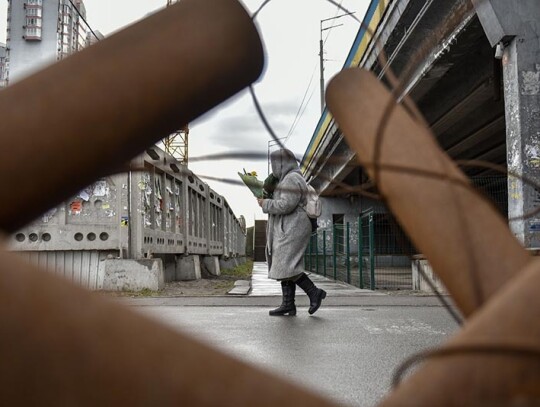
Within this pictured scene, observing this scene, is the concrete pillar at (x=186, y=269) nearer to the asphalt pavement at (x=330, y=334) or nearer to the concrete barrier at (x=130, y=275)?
the concrete barrier at (x=130, y=275)

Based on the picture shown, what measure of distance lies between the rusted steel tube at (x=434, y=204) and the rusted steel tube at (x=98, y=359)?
0.43m

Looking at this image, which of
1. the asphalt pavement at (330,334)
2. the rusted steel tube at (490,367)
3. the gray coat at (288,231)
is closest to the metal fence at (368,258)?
the asphalt pavement at (330,334)

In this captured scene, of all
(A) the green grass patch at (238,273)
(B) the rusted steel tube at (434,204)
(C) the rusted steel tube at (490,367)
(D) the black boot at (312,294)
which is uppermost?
(B) the rusted steel tube at (434,204)

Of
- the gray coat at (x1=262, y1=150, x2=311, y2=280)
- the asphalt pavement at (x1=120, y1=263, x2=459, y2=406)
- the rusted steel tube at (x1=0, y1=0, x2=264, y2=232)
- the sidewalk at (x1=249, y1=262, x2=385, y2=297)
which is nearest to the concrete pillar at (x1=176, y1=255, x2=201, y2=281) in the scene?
the sidewalk at (x1=249, y1=262, x2=385, y2=297)

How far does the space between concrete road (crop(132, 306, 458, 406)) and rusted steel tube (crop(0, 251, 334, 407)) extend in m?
2.60

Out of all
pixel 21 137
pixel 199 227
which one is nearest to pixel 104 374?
pixel 21 137

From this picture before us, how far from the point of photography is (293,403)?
22.0 inches

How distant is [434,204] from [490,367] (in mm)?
434

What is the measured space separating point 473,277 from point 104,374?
569 mm

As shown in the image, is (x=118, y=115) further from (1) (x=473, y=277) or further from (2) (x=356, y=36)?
(2) (x=356, y=36)

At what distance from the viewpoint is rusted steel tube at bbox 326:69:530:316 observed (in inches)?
35.4

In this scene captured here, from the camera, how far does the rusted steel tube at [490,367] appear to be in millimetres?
547

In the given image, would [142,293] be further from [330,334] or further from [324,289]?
[330,334]

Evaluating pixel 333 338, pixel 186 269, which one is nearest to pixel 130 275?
pixel 186 269
